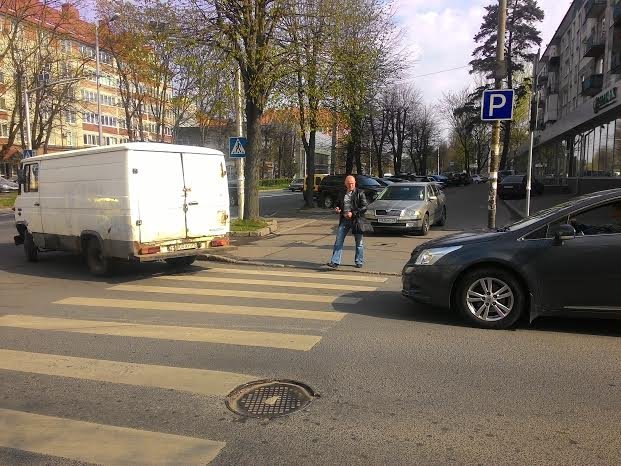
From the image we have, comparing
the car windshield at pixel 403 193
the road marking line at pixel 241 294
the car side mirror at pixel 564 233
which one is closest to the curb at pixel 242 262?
the road marking line at pixel 241 294

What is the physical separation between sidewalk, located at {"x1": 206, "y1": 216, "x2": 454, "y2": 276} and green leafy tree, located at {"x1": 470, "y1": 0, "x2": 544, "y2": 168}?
114 ft

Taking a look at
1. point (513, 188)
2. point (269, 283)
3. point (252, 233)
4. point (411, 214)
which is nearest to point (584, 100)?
point (513, 188)

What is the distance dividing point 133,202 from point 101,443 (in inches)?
233

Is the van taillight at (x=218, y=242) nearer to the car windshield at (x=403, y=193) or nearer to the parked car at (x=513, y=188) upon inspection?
the car windshield at (x=403, y=193)

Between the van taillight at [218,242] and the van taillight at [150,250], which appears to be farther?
the van taillight at [218,242]

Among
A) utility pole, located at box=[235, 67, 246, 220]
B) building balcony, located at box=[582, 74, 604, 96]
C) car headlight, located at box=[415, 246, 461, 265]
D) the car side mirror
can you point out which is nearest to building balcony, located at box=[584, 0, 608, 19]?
building balcony, located at box=[582, 74, 604, 96]

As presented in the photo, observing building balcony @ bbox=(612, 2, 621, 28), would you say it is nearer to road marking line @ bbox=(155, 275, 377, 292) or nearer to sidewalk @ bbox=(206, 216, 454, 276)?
sidewalk @ bbox=(206, 216, 454, 276)

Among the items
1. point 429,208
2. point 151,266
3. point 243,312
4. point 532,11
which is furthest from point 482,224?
point 532,11

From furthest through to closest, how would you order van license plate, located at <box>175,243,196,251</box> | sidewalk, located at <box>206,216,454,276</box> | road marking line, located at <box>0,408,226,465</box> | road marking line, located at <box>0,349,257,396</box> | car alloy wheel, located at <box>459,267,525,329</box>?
sidewalk, located at <box>206,216,454,276</box> → van license plate, located at <box>175,243,196,251</box> → car alloy wheel, located at <box>459,267,525,329</box> → road marking line, located at <box>0,349,257,396</box> → road marking line, located at <box>0,408,226,465</box>

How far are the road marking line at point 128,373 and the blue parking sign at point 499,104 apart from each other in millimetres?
8424

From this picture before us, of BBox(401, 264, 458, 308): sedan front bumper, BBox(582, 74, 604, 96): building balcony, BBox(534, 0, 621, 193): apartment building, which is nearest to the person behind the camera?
BBox(401, 264, 458, 308): sedan front bumper

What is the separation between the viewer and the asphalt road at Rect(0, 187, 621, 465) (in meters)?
3.42

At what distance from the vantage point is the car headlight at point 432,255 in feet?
20.7

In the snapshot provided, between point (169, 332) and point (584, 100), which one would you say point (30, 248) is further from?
point (584, 100)
